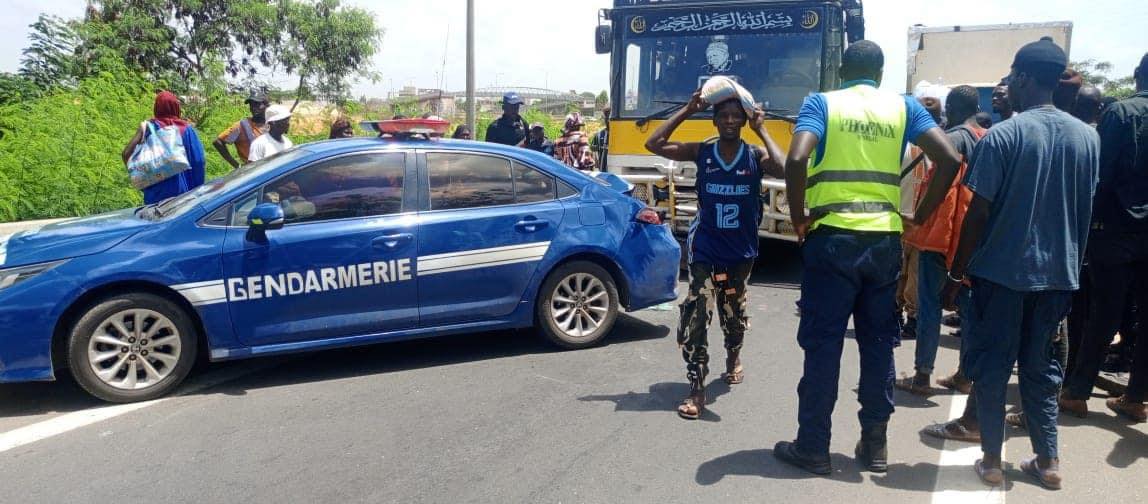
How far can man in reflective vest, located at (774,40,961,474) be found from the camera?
11.6 ft

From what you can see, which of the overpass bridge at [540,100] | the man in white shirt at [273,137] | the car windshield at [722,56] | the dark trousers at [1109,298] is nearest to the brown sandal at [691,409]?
the dark trousers at [1109,298]

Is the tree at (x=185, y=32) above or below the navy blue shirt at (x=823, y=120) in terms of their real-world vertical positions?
above

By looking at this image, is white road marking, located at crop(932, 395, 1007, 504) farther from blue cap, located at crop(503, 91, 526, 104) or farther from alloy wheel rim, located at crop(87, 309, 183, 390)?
blue cap, located at crop(503, 91, 526, 104)

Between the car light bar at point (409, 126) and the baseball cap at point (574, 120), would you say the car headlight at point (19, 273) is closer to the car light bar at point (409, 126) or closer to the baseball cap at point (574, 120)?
the car light bar at point (409, 126)

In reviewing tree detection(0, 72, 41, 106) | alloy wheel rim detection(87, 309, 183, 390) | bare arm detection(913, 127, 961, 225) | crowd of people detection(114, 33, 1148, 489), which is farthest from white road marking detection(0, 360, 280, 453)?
tree detection(0, 72, 41, 106)

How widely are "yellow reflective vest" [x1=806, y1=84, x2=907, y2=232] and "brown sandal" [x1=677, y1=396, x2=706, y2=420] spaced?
4.65 feet

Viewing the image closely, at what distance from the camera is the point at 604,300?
19.5 feet

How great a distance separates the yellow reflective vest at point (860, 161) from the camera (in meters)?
3.53

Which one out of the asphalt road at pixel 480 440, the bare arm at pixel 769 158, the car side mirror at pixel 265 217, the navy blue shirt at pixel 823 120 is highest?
the navy blue shirt at pixel 823 120

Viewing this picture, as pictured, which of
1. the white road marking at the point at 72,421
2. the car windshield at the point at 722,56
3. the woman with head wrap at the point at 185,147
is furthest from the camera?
the car windshield at the point at 722,56

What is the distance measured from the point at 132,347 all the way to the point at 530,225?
96.6 inches

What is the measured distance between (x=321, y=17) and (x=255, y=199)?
64.4ft

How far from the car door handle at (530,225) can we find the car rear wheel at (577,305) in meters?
0.34

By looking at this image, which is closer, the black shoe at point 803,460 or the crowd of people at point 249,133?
the black shoe at point 803,460
